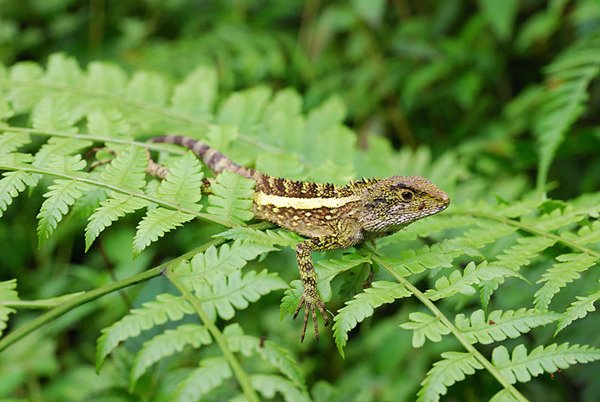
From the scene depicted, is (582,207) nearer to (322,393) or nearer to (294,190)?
(294,190)

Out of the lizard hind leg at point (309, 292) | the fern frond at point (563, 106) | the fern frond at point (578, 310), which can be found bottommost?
the lizard hind leg at point (309, 292)

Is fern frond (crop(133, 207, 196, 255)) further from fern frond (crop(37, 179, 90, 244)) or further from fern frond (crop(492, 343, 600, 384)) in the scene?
fern frond (crop(492, 343, 600, 384))

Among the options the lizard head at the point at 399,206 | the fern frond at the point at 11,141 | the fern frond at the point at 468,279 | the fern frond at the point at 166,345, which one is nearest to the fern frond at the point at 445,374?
the fern frond at the point at 468,279

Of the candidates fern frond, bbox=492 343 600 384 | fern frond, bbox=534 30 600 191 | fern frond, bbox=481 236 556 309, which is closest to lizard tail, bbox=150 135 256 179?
fern frond, bbox=481 236 556 309

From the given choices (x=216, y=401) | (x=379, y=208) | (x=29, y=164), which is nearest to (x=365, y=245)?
(x=379, y=208)

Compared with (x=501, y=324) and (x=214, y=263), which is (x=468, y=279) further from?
(x=214, y=263)

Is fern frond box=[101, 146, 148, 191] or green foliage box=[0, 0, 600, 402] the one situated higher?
fern frond box=[101, 146, 148, 191]

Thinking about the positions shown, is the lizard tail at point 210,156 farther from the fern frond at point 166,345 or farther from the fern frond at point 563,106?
the fern frond at point 563,106
